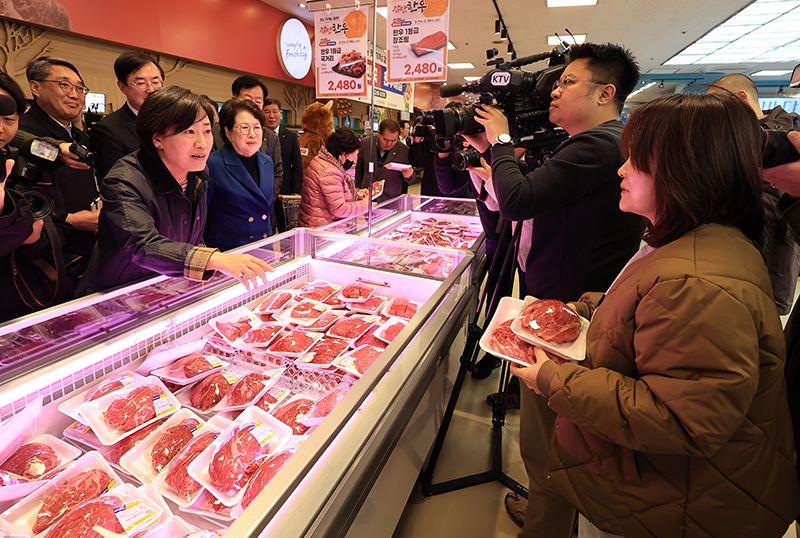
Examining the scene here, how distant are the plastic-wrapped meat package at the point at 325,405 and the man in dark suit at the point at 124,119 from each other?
2325 millimetres

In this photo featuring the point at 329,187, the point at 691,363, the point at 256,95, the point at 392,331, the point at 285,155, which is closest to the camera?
the point at 691,363

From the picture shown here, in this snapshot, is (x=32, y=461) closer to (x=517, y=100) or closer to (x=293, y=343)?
(x=293, y=343)

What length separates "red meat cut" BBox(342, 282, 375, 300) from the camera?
206 cm

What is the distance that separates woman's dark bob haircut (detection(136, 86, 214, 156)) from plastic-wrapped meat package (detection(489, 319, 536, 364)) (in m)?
1.54

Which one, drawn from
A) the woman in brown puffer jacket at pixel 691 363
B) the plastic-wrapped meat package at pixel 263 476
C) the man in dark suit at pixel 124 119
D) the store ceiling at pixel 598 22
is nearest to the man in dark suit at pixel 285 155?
the man in dark suit at pixel 124 119

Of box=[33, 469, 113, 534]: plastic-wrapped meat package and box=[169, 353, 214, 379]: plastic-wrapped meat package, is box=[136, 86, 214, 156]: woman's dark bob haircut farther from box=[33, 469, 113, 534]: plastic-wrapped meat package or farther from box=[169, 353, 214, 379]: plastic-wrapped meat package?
box=[33, 469, 113, 534]: plastic-wrapped meat package

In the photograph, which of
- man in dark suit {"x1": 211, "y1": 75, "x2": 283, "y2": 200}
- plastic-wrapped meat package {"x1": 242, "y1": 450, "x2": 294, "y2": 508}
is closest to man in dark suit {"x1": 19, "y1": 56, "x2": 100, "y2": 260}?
man in dark suit {"x1": 211, "y1": 75, "x2": 283, "y2": 200}

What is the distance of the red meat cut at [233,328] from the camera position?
5.26 ft

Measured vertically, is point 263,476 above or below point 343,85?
below

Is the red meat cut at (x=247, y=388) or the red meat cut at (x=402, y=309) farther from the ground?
the red meat cut at (x=402, y=309)

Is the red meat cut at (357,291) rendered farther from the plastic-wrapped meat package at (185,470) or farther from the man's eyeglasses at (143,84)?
the man's eyeglasses at (143,84)

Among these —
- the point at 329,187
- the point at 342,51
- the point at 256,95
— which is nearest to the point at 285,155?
the point at 256,95

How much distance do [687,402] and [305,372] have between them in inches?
46.9

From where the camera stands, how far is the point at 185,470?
1.06 meters
